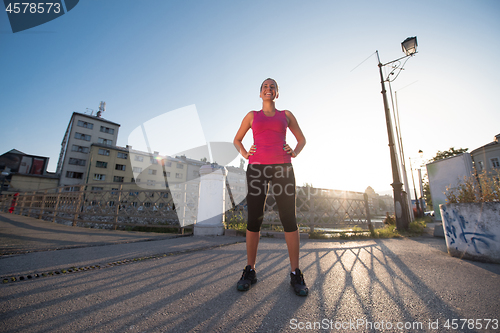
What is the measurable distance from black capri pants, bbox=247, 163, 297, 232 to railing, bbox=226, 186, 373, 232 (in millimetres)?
3857

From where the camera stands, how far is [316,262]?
269 cm

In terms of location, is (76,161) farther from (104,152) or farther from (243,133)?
(243,133)

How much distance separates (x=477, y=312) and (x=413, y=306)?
14.3 inches

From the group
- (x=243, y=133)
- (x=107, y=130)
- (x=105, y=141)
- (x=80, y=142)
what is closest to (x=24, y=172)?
(x=80, y=142)

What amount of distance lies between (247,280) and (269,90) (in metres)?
1.95

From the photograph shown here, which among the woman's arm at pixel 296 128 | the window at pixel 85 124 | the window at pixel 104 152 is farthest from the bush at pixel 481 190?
Answer: the window at pixel 85 124

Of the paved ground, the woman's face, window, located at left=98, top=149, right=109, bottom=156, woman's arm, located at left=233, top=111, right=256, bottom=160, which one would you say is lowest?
the paved ground

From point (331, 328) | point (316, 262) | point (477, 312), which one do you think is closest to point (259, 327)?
point (331, 328)

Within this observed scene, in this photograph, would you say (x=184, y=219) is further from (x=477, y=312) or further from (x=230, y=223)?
(x=477, y=312)

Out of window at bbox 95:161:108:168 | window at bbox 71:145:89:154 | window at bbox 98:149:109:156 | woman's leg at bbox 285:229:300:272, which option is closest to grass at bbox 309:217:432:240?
woman's leg at bbox 285:229:300:272

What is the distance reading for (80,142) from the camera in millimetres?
41594

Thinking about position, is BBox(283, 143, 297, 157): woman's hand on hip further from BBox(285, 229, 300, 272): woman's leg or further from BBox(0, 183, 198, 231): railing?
BBox(0, 183, 198, 231): railing

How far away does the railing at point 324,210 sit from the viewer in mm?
5957

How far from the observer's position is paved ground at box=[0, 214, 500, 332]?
3.88 ft
